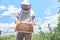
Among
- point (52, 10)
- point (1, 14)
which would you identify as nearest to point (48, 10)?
point (52, 10)

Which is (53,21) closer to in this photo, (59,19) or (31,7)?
(59,19)

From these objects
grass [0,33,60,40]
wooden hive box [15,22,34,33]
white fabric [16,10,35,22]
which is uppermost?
white fabric [16,10,35,22]

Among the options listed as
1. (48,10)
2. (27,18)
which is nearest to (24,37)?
(27,18)

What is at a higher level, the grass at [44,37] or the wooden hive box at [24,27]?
the wooden hive box at [24,27]

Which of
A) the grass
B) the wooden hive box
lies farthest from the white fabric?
the grass

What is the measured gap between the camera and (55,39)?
2.20 m

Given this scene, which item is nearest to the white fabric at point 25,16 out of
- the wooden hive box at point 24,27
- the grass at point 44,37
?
the wooden hive box at point 24,27

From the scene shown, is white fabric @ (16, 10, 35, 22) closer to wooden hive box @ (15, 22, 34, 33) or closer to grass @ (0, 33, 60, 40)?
wooden hive box @ (15, 22, 34, 33)

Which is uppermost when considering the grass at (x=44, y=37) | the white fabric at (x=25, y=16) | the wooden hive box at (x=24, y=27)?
the white fabric at (x=25, y=16)

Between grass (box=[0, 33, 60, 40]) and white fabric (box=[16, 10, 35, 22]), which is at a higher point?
white fabric (box=[16, 10, 35, 22])

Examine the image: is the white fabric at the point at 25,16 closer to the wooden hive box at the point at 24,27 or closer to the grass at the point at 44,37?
the wooden hive box at the point at 24,27

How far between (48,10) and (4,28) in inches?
14.8

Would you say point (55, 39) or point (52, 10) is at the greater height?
point (52, 10)

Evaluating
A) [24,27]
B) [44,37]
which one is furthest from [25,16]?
[44,37]
